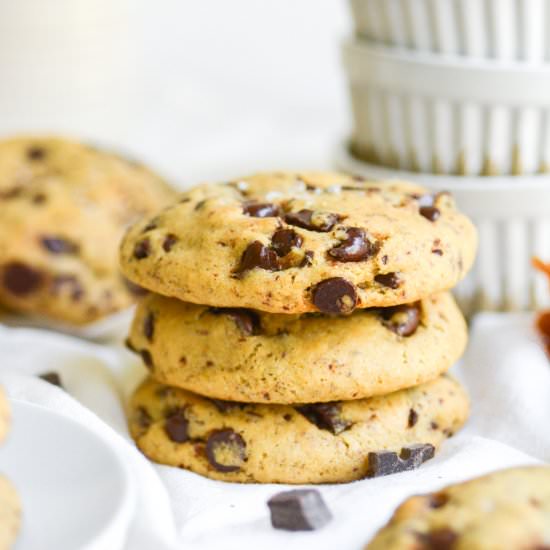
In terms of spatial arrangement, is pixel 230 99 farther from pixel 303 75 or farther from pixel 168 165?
pixel 168 165

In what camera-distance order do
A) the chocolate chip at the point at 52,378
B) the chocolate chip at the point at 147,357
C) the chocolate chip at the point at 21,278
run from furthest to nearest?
1. the chocolate chip at the point at 21,278
2. the chocolate chip at the point at 52,378
3. the chocolate chip at the point at 147,357

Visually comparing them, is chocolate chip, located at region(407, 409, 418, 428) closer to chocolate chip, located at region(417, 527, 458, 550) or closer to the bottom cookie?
chocolate chip, located at region(417, 527, 458, 550)

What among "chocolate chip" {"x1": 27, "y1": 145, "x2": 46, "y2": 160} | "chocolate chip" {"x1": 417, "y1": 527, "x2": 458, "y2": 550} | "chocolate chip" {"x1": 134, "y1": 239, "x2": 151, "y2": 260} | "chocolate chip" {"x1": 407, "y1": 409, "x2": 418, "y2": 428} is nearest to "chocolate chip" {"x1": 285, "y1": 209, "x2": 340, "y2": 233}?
"chocolate chip" {"x1": 134, "y1": 239, "x2": 151, "y2": 260}

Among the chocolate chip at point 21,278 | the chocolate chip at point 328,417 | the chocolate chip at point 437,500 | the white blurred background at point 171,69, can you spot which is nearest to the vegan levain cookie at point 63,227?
the chocolate chip at point 21,278

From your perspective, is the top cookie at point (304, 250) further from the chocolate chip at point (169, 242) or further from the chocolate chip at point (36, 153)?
the chocolate chip at point (36, 153)

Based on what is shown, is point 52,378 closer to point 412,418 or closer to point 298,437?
point 298,437

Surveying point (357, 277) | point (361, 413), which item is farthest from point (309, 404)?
point (357, 277)

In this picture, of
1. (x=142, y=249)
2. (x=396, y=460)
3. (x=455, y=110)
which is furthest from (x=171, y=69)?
(x=396, y=460)
